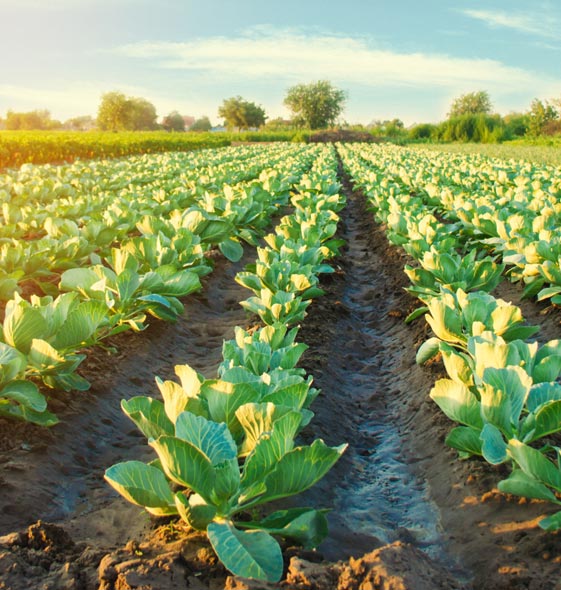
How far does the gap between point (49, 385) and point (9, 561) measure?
1.36 metres

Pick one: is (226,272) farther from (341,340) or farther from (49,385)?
(49,385)

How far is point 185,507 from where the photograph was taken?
1.88m

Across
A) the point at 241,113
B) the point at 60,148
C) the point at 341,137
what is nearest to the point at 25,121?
the point at 241,113

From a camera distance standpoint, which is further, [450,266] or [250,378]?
[450,266]

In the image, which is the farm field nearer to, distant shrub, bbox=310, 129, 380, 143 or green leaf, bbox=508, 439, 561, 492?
green leaf, bbox=508, 439, 561, 492

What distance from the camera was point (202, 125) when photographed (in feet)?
365

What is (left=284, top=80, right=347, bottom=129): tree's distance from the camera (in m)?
79.5

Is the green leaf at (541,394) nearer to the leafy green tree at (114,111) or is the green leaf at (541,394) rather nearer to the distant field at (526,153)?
Result: the distant field at (526,153)

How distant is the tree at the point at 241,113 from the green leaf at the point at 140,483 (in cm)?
8223

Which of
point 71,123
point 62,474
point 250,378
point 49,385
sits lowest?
point 62,474

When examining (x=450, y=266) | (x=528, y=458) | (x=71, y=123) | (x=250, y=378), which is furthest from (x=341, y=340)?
(x=71, y=123)

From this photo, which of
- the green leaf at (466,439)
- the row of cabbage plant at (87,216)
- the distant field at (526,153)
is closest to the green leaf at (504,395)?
the green leaf at (466,439)

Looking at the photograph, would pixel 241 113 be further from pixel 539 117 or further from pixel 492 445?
pixel 492 445

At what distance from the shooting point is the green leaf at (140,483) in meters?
1.91
